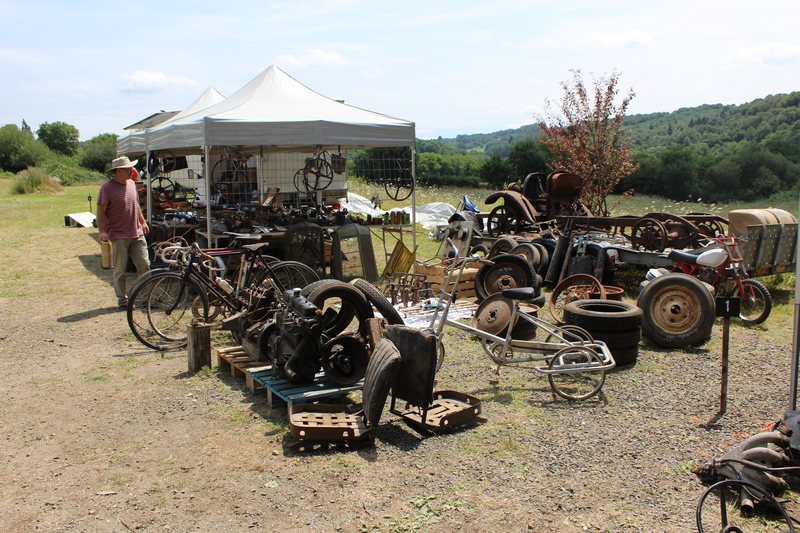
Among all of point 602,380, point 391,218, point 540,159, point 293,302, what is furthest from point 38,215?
point 602,380

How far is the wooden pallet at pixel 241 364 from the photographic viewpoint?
5.48m

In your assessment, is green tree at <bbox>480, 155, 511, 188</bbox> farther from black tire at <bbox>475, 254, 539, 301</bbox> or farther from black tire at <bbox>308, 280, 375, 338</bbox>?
black tire at <bbox>308, 280, 375, 338</bbox>

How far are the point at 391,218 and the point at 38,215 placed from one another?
1558 centimetres

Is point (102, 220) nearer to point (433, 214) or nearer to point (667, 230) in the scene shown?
point (667, 230)

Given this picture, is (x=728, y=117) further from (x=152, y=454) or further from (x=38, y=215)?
(x=152, y=454)

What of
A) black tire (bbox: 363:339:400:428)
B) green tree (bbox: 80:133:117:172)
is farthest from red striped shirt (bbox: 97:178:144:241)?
green tree (bbox: 80:133:117:172)

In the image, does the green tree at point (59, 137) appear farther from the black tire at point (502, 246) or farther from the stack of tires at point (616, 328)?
the stack of tires at point (616, 328)

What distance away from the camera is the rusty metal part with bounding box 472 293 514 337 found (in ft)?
20.6

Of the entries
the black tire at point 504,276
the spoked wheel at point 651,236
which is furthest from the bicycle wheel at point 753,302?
the black tire at point 504,276

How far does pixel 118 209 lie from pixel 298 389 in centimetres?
441

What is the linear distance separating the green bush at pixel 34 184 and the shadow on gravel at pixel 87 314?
28.8m

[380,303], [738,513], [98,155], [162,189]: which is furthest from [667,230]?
[98,155]

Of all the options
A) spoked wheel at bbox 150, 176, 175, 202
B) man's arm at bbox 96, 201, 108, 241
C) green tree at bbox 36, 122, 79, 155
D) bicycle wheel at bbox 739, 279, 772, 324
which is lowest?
bicycle wheel at bbox 739, 279, 772, 324

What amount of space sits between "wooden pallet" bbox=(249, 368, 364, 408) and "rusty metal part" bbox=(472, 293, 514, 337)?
66.0 inches
